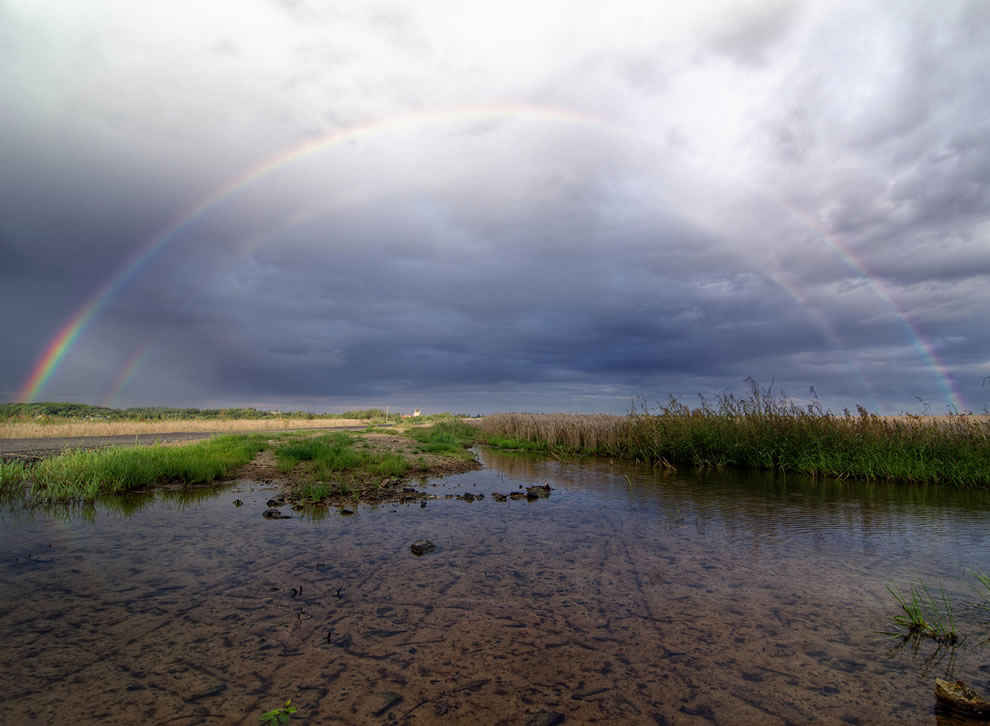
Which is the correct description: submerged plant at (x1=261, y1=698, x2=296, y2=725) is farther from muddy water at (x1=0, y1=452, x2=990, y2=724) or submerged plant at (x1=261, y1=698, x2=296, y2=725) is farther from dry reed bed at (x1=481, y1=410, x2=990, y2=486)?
dry reed bed at (x1=481, y1=410, x2=990, y2=486)

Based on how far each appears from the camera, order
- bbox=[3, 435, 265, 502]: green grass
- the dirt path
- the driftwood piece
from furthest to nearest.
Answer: the dirt path < bbox=[3, 435, 265, 502]: green grass < the driftwood piece

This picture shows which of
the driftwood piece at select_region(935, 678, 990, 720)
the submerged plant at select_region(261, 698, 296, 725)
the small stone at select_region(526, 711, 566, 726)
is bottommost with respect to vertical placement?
the small stone at select_region(526, 711, 566, 726)

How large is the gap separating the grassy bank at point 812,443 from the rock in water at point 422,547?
14048 millimetres

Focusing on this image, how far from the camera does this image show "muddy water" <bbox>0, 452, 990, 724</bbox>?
389cm

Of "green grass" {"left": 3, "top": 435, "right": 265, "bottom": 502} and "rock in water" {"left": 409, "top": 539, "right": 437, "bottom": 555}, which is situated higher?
"green grass" {"left": 3, "top": 435, "right": 265, "bottom": 502}

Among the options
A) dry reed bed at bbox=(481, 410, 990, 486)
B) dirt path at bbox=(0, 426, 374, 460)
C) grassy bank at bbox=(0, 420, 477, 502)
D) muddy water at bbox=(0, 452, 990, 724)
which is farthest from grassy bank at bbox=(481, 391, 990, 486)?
dirt path at bbox=(0, 426, 374, 460)

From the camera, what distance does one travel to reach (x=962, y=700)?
3551 mm

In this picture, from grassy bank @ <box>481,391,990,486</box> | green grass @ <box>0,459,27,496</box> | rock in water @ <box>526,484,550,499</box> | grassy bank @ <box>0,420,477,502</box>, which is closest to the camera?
green grass @ <box>0,459,27,496</box>

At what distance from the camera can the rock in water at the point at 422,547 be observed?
7902 millimetres

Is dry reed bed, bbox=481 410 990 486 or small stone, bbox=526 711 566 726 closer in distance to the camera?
small stone, bbox=526 711 566 726

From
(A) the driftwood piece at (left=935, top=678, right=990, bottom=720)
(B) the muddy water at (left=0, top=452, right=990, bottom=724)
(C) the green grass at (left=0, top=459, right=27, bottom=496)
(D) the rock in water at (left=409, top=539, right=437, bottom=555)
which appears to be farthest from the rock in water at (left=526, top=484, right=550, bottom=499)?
(C) the green grass at (left=0, top=459, right=27, bottom=496)

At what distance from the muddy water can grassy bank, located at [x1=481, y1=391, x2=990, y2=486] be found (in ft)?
21.4

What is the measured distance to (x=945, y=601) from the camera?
5516 millimetres

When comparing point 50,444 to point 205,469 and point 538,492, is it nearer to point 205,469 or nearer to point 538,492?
point 205,469
